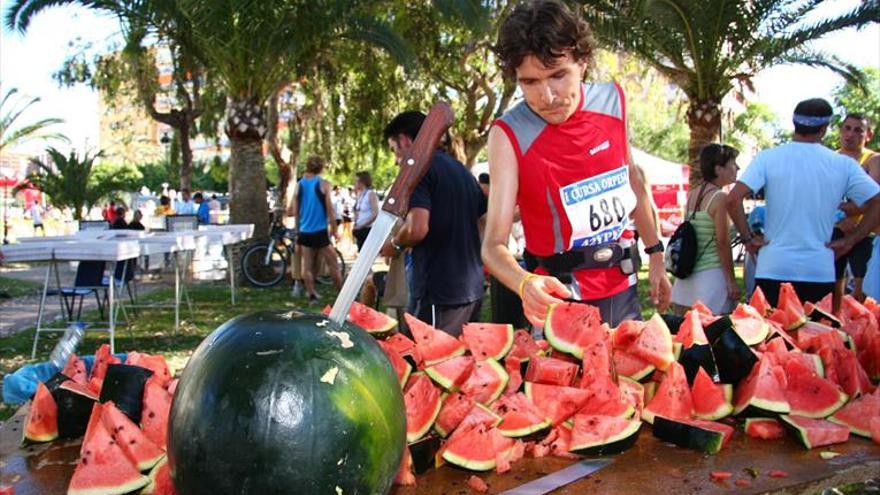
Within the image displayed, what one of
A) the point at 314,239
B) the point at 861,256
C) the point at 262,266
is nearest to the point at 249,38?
the point at 314,239

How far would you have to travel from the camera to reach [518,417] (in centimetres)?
227

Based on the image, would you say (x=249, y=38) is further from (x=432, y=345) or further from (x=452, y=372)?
(x=452, y=372)

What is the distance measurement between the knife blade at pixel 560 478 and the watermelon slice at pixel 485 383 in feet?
1.15

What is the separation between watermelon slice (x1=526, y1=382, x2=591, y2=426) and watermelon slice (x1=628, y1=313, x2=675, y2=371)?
13.3 inches

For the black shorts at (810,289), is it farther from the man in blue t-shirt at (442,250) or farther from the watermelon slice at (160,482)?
the watermelon slice at (160,482)

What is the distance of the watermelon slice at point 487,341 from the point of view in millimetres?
2551

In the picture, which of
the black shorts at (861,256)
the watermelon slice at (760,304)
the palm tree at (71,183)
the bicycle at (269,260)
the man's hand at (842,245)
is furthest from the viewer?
the palm tree at (71,183)

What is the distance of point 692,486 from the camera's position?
1985mm

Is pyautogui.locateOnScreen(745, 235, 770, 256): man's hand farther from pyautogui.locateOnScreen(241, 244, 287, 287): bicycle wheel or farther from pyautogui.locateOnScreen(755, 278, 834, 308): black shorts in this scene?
pyautogui.locateOnScreen(241, 244, 287, 287): bicycle wheel

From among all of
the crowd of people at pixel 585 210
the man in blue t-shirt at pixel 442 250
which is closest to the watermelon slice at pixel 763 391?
the crowd of people at pixel 585 210

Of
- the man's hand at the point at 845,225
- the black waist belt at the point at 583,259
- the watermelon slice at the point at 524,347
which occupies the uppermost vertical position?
the man's hand at the point at 845,225

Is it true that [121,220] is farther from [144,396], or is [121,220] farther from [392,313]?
[144,396]

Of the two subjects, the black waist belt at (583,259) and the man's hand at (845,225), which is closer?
the black waist belt at (583,259)

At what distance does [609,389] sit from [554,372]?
0.60ft
